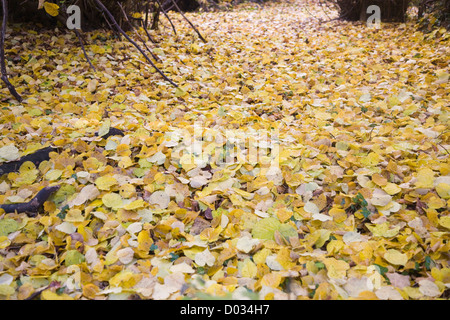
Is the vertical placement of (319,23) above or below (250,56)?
above

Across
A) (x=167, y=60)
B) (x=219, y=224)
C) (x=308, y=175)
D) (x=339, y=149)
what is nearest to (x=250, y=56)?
(x=167, y=60)

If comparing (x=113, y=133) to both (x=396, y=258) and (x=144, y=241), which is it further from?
(x=396, y=258)

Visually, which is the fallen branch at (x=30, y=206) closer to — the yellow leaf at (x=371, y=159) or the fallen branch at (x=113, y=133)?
the fallen branch at (x=113, y=133)

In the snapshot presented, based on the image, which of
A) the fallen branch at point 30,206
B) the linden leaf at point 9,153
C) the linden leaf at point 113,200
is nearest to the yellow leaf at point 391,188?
the linden leaf at point 113,200

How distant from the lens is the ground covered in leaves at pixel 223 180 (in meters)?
1.21

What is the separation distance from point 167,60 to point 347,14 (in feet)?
12.2

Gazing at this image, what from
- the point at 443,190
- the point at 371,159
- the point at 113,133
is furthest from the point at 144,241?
the point at 443,190

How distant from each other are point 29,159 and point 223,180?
1.18 metres

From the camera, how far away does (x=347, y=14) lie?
18.1 ft

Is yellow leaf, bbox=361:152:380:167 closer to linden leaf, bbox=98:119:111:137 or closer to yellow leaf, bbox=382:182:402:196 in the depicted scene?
yellow leaf, bbox=382:182:402:196

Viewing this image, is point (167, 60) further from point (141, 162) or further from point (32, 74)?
point (141, 162)

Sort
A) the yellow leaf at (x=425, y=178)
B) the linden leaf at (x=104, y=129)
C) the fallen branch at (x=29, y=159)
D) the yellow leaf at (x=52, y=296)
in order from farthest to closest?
the linden leaf at (x=104, y=129), the fallen branch at (x=29, y=159), the yellow leaf at (x=425, y=178), the yellow leaf at (x=52, y=296)

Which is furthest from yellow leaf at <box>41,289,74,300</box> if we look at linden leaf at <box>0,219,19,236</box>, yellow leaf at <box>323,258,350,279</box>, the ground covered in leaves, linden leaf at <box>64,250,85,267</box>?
yellow leaf at <box>323,258,350,279</box>

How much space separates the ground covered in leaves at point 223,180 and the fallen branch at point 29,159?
0.13ft
